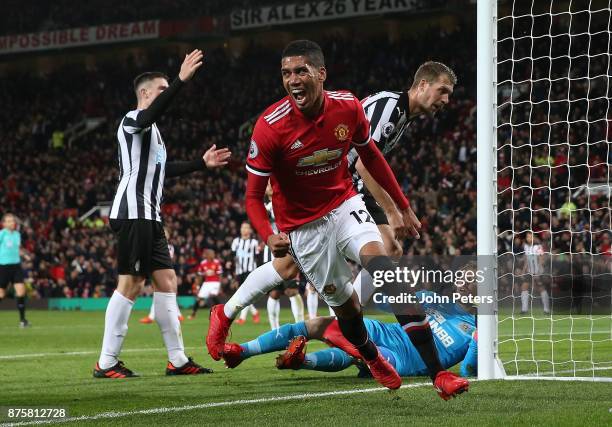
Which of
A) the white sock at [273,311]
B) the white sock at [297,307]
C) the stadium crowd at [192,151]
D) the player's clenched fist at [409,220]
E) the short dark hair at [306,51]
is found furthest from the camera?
the stadium crowd at [192,151]

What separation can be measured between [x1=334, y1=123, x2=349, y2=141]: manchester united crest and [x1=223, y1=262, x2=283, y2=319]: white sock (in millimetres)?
1694

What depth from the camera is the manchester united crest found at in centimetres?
529

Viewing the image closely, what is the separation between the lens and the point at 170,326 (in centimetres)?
752

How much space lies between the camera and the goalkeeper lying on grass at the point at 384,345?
6660 millimetres

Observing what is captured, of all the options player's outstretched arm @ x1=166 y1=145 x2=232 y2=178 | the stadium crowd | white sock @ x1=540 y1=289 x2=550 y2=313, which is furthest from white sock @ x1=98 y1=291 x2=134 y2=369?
the stadium crowd

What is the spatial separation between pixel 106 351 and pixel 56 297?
68.3ft

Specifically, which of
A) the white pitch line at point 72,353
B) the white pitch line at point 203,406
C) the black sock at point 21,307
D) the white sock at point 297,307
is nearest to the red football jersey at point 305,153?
the white pitch line at point 203,406

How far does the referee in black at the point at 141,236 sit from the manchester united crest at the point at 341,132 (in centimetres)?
210

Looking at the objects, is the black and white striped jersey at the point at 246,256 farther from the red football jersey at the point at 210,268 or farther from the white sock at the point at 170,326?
the white sock at the point at 170,326

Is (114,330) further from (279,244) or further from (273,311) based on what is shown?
(273,311)

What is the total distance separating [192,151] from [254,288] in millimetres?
26569

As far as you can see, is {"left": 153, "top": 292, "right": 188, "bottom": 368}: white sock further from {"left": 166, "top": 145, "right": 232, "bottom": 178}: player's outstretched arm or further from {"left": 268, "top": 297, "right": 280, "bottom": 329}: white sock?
{"left": 268, "top": 297, "right": 280, "bottom": 329}: white sock

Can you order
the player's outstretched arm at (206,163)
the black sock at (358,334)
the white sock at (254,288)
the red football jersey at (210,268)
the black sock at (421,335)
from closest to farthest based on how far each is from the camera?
the black sock at (421,335)
the black sock at (358,334)
the white sock at (254,288)
the player's outstretched arm at (206,163)
the red football jersey at (210,268)

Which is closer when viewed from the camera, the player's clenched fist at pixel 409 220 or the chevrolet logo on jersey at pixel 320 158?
the chevrolet logo on jersey at pixel 320 158
